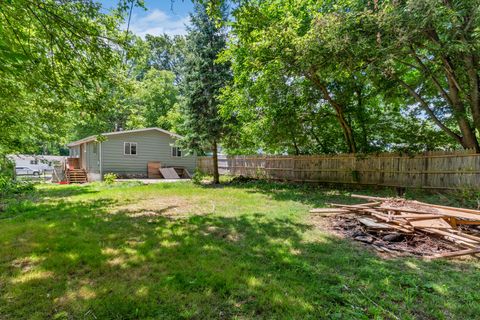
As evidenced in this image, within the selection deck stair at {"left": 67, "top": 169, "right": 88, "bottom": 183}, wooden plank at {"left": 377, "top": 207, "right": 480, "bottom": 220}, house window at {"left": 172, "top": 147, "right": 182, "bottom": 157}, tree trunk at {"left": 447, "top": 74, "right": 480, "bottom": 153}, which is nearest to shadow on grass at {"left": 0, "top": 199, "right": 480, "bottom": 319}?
wooden plank at {"left": 377, "top": 207, "right": 480, "bottom": 220}

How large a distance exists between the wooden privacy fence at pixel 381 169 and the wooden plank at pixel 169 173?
5998 millimetres

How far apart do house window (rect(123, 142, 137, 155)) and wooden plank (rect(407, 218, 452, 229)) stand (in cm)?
1732

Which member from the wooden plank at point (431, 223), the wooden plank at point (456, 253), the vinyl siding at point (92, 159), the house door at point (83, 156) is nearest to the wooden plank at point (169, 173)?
the vinyl siding at point (92, 159)

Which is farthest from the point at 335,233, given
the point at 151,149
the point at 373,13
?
the point at 151,149

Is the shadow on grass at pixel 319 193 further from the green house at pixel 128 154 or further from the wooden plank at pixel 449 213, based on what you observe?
the green house at pixel 128 154

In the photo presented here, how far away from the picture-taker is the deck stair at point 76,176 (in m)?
17.9

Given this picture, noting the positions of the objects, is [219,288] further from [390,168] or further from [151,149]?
[151,149]

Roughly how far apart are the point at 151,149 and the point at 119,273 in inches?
Result: 659

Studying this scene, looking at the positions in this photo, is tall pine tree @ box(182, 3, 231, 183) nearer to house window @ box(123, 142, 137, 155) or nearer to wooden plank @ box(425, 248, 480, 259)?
house window @ box(123, 142, 137, 155)

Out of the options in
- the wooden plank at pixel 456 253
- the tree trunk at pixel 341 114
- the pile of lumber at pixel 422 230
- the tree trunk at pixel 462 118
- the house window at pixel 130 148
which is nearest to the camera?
the wooden plank at pixel 456 253

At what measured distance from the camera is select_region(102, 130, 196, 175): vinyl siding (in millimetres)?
17172

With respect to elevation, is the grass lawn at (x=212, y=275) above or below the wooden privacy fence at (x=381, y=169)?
below

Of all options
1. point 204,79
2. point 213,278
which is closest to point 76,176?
point 204,79

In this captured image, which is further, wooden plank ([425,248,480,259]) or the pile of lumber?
the pile of lumber
